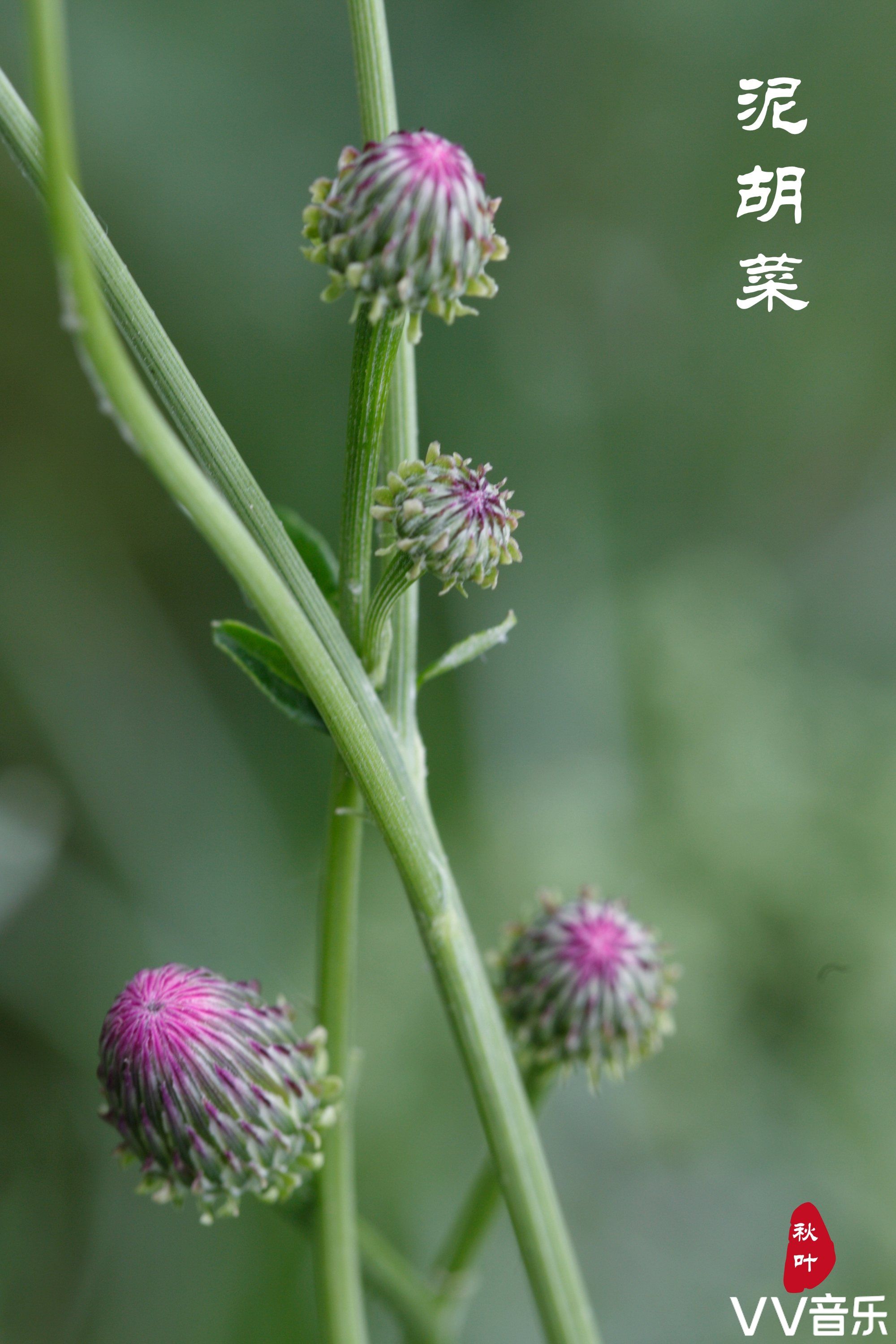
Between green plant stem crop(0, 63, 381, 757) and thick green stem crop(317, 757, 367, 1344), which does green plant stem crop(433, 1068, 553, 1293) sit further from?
green plant stem crop(0, 63, 381, 757)

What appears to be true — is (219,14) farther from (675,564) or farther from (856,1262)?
(856,1262)

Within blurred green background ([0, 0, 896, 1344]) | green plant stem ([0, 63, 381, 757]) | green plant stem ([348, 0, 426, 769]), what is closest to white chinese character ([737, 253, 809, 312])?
blurred green background ([0, 0, 896, 1344])

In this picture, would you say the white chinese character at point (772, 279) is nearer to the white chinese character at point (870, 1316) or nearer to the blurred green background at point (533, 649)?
the blurred green background at point (533, 649)

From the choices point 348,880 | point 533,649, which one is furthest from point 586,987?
point 533,649

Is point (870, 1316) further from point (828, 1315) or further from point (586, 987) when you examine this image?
point (586, 987)

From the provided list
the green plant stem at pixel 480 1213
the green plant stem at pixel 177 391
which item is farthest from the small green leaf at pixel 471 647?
the green plant stem at pixel 480 1213

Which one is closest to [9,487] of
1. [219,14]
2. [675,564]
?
[219,14]

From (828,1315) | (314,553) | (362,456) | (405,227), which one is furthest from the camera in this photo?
(828,1315)
